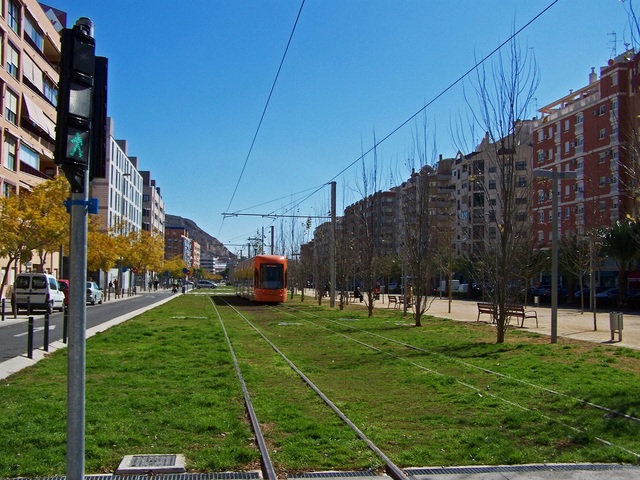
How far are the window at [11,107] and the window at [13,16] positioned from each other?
414 centimetres

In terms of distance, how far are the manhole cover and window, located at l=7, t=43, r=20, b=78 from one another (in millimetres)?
40963

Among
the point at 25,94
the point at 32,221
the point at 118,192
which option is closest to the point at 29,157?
the point at 25,94

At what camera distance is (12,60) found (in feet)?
139

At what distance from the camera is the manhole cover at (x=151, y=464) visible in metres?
6.42

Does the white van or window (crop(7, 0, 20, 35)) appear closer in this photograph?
the white van

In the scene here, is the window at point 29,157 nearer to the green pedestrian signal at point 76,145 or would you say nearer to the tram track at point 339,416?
the tram track at point 339,416

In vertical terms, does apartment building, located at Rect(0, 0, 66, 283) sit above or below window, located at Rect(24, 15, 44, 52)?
below

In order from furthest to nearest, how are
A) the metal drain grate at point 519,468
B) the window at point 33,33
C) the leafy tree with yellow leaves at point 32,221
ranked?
the window at point 33,33, the leafy tree with yellow leaves at point 32,221, the metal drain grate at point 519,468

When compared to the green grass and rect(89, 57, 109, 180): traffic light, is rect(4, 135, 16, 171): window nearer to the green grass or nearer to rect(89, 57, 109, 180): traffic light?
the green grass

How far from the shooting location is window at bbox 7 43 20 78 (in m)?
41.5

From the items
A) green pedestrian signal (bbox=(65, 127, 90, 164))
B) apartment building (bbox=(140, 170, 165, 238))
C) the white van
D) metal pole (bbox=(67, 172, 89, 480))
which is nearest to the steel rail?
metal pole (bbox=(67, 172, 89, 480))

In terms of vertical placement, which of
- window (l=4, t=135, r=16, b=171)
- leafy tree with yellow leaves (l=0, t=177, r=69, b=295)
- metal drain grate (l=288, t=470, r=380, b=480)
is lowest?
metal drain grate (l=288, t=470, r=380, b=480)

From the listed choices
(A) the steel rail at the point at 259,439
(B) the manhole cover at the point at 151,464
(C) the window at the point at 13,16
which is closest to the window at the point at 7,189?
(C) the window at the point at 13,16

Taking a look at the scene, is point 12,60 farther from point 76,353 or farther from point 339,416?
point 76,353
